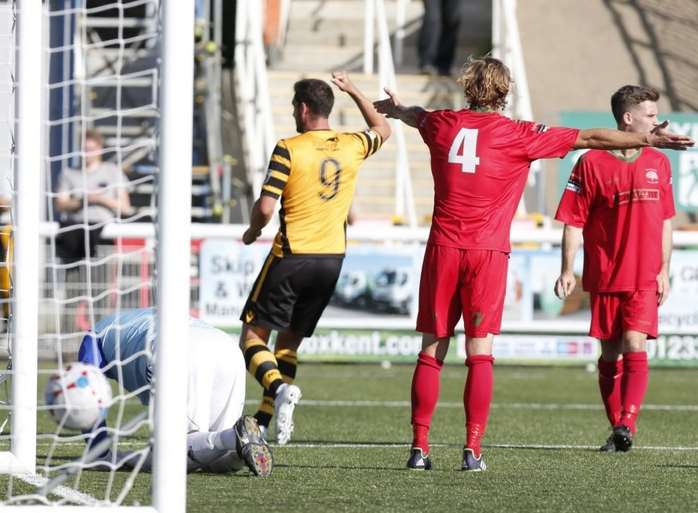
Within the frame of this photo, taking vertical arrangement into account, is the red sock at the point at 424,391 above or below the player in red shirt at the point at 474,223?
below

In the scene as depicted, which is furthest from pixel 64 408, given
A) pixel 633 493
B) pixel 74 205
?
pixel 74 205

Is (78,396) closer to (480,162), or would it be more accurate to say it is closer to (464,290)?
(464,290)

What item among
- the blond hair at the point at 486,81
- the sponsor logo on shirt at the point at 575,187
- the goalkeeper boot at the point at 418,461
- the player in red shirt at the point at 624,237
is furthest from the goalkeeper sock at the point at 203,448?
the sponsor logo on shirt at the point at 575,187

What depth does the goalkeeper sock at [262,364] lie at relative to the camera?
28.1 feet

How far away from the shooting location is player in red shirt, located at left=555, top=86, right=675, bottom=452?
880cm

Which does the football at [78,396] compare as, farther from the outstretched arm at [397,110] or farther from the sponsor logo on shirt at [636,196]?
the sponsor logo on shirt at [636,196]

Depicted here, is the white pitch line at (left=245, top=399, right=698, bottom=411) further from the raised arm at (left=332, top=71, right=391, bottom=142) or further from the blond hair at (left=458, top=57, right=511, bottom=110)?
the blond hair at (left=458, top=57, right=511, bottom=110)

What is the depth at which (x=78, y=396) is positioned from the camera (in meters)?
5.84

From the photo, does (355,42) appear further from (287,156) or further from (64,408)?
(64,408)

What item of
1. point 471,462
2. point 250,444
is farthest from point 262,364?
point 250,444

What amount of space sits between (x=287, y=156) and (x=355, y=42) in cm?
1419

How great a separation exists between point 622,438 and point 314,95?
2.51m

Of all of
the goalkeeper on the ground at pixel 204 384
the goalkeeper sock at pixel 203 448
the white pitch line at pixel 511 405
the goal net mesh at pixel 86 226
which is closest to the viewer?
the goal net mesh at pixel 86 226

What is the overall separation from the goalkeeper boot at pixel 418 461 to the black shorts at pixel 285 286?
1.62m
